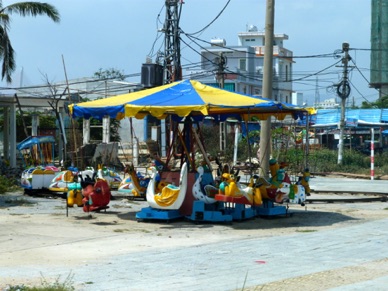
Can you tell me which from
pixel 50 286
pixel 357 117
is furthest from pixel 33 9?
pixel 357 117

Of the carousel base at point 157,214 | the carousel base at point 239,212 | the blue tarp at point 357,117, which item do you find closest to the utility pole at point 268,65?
the carousel base at point 239,212

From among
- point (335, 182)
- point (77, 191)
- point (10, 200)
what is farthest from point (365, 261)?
point (335, 182)

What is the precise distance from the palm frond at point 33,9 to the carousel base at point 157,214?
527 inches

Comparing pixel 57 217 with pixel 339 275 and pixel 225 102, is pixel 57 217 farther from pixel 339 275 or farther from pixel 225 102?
pixel 339 275

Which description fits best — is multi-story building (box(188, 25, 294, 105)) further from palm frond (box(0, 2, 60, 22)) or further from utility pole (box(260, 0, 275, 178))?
utility pole (box(260, 0, 275, 178))

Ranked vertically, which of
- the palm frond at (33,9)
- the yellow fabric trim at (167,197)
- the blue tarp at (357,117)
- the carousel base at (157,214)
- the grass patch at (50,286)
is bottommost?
the grass patch at (50,286)

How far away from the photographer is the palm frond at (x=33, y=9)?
26594 millimetres

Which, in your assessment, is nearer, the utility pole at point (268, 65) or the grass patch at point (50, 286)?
the grass patch at point (50, 286)

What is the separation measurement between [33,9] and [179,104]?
537 inches

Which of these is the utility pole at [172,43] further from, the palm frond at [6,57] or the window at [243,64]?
the window at [243,64]

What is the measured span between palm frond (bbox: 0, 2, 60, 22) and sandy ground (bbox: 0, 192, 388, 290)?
914 cm

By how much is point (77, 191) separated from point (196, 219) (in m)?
2.98

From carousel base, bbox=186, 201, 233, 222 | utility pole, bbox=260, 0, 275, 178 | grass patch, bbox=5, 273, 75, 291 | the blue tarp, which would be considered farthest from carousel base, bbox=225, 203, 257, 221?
the blue tarp

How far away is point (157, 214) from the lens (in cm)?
1573
